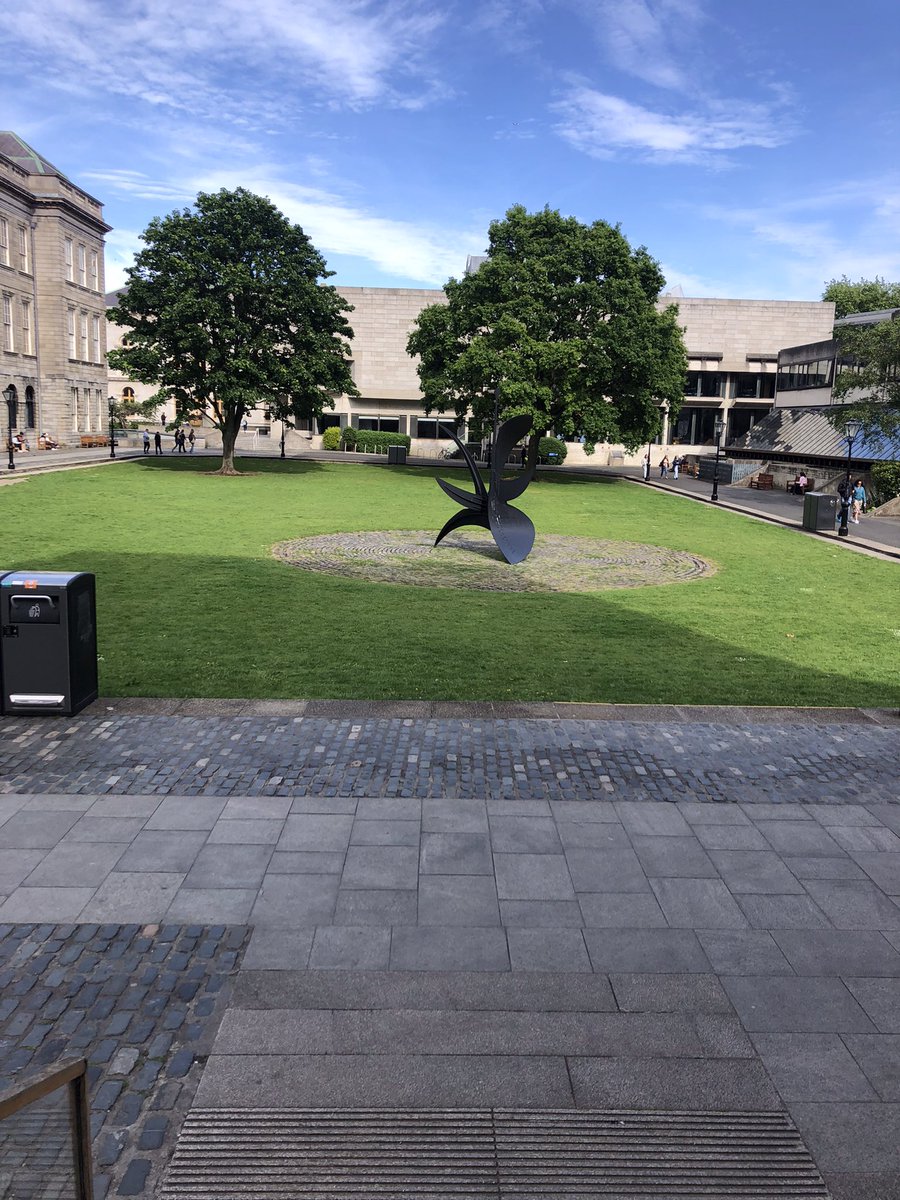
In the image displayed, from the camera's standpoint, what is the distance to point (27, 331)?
190 feet

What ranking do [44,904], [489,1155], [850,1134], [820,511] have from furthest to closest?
[820,511] < [44,904] < [850,1134] < [489,1155]

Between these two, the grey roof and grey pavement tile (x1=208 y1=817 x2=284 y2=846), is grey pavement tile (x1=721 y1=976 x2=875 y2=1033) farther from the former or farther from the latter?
the grey roof

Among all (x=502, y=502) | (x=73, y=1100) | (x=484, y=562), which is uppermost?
(x=502, y=502)

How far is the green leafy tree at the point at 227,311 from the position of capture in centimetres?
3959

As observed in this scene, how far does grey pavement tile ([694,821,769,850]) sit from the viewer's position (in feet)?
22.1

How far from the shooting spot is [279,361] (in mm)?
41031

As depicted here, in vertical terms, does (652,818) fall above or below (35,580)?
below

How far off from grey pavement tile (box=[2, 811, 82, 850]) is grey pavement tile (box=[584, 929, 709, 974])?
389 cm

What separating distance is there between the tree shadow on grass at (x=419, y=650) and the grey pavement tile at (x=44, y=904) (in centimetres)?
432

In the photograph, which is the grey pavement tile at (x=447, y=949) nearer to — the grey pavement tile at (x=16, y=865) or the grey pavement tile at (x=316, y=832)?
the grey pavement tile at (x=316, y=832)

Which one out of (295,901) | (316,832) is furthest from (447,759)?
(295,901)

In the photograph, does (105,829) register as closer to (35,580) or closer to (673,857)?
(35,580)

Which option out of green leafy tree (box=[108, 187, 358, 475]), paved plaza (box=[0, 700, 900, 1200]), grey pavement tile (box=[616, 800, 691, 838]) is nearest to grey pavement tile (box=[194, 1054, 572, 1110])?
paved plaza (box=[0, 700, 900, 1200])

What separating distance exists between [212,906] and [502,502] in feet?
52.1
